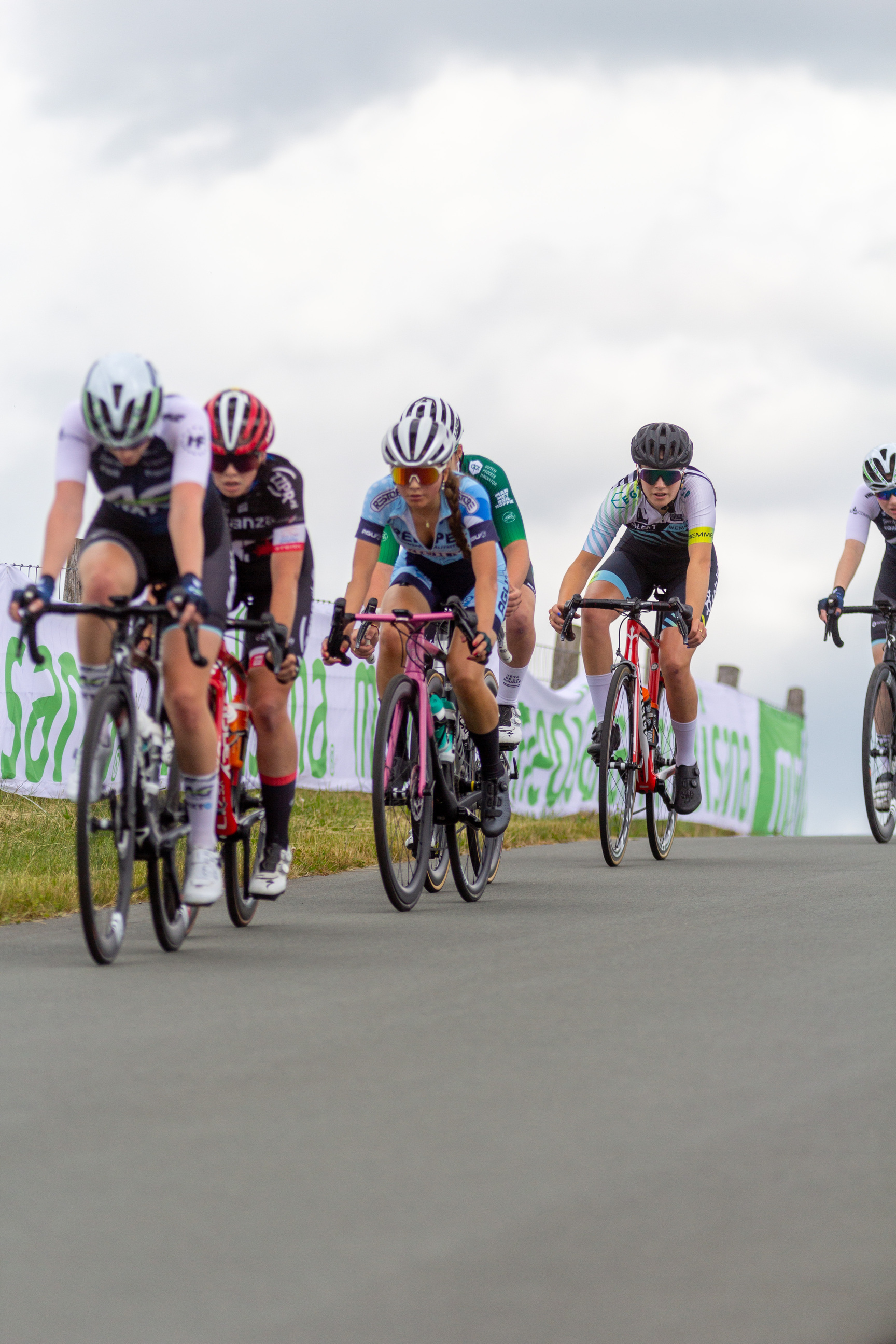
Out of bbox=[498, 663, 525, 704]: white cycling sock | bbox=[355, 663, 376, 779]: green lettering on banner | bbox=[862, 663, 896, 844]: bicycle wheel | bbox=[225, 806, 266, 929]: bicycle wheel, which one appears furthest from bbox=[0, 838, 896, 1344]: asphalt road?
bbox=[355, 663, 376, 779]: green lettering on banner

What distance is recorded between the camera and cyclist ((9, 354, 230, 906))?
17.9 ft

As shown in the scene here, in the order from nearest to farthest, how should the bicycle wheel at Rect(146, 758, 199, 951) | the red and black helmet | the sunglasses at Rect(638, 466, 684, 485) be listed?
the bicycle wheel at Rect(146, 758, 199, 951) < the red and black helmet < the sunglasses at Rect(638, 466, 684, 485)

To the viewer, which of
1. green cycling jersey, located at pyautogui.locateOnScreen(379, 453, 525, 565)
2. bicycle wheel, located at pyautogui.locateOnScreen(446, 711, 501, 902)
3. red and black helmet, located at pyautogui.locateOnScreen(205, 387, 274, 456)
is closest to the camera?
red and black helmet, located at pyautogui.locateOnScreen(205, 387, 274, 456)

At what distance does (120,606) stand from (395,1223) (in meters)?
3.15

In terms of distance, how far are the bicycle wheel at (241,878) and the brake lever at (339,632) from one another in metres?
0.87

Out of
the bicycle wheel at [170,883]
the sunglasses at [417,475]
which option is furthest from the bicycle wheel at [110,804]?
the sunglasses at [417,475]

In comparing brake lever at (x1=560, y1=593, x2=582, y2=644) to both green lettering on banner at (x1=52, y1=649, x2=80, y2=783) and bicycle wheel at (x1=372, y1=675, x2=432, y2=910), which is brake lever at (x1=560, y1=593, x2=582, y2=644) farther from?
green lettering on banner at (x1=52, y1=649, x2=80, y2=783)

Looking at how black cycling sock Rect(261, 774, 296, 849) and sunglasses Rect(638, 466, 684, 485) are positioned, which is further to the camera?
sunglasses Rect(638, 466, 684, 485)

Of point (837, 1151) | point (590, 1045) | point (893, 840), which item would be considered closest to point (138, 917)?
point (590, 1045)

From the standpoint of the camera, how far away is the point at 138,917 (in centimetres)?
718

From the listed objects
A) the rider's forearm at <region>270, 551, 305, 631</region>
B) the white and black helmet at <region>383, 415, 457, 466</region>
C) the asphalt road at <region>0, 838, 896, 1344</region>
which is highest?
the white and black helmet at <region>383, 415, 457, 466</region>

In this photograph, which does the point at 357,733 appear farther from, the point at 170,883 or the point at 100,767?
the point at 100,767

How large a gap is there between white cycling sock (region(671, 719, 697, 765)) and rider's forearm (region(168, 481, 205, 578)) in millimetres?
5493

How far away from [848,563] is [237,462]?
20.1 feet
